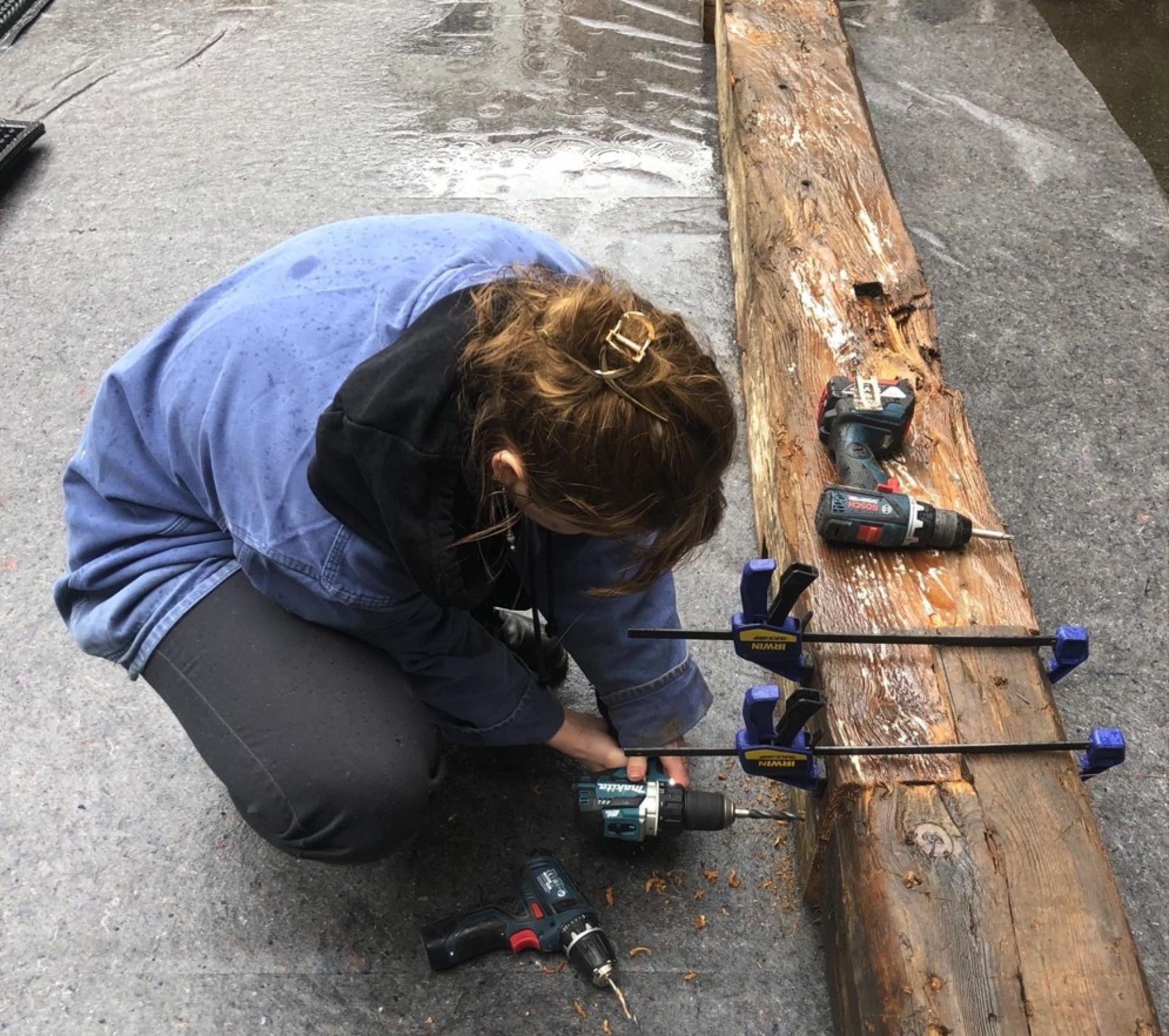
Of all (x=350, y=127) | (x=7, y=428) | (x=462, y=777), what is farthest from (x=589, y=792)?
(x=350, y=127)

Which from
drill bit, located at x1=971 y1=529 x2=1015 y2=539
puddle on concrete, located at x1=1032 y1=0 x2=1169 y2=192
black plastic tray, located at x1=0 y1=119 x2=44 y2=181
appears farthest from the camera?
puddle on concrete, located at x1=1032 y1=0 x2=1169 y2=192

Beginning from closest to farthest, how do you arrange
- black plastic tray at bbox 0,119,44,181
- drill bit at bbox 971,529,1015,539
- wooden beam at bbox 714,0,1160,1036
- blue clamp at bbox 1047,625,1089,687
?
wooden beam at bbox 714,0,1160,1036
blue clamp at bbox 1047,625,1089,687
drill bit at bbox 971,529,1015,539
black plastic tray at bbox 0,119,44,181

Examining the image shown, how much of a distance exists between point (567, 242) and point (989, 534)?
1.72 meters

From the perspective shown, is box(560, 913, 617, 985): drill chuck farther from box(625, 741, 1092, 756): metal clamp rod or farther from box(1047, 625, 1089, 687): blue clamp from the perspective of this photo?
box(1047, 625, 1089, 687): blue clamp

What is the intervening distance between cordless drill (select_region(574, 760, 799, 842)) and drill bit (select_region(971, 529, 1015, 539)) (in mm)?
557

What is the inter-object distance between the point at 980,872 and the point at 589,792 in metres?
0.59

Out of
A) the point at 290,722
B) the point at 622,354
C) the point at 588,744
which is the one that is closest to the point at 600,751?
the point at 588,744

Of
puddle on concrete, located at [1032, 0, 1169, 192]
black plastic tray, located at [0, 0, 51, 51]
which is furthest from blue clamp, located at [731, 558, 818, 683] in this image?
black plastic tray, located at [0, 0, 51, 51]

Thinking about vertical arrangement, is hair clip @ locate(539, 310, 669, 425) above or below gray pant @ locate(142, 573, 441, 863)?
above

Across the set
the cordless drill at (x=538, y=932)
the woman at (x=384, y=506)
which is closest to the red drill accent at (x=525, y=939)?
the cordless drill at (x=538, y=932)

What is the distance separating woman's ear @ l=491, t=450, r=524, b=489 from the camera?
1.19 metres

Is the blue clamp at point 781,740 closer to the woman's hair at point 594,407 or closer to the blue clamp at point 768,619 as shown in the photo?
the blue clamp at point 768,619

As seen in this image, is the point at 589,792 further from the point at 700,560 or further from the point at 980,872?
the point at 700,560

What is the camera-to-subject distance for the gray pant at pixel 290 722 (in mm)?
1497
